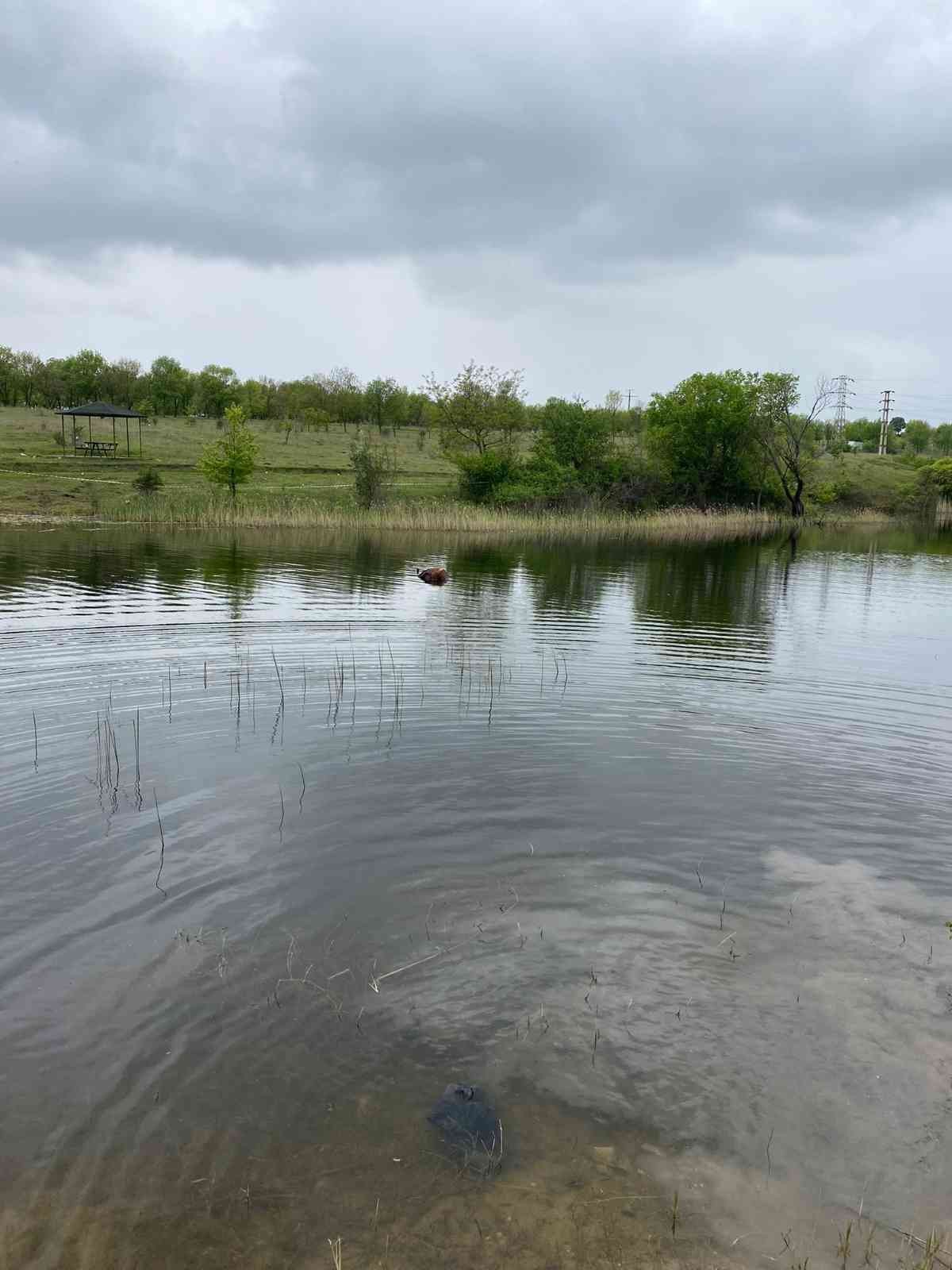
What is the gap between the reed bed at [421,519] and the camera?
4834 centimetres

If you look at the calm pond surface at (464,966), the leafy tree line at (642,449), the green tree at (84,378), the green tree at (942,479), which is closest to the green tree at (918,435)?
the green tree at (942,479)

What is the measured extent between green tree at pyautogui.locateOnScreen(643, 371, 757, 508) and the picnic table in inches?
1658

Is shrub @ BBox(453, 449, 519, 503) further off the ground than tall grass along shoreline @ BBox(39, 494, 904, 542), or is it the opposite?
shrub @ BBox(453, 449, 519, 503)

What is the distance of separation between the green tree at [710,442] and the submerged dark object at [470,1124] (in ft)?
229

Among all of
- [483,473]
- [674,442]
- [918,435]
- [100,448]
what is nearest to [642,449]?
[674,442]

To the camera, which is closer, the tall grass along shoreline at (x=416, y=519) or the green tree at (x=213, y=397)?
the tall grass along shoreline at (x=416, y=519)

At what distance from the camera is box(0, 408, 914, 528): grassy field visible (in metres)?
49.7

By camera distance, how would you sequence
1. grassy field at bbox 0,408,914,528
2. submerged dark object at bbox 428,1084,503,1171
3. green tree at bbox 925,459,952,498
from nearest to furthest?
submerged dark object at bbox 428,1084,503,1171, grassy field at bbox 0,408,914,528, green tree at bbox 925,459,952,498

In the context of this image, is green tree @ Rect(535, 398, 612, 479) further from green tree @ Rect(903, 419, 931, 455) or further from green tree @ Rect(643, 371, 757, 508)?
green tree @ Rect(903, 419, 931, 455)

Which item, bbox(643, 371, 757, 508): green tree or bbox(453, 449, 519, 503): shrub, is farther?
bbox(643, 371, 757, 508): green tree

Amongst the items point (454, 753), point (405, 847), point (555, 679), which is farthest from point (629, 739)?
point (405, 847)

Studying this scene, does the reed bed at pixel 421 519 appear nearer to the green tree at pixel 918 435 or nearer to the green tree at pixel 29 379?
the green tree at pixel 29 379

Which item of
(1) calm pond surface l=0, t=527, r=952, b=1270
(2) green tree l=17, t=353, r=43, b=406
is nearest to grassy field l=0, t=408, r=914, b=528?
(2) green tree l=17, t=353, r=43, b=406

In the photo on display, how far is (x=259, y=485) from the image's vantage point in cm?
6256
